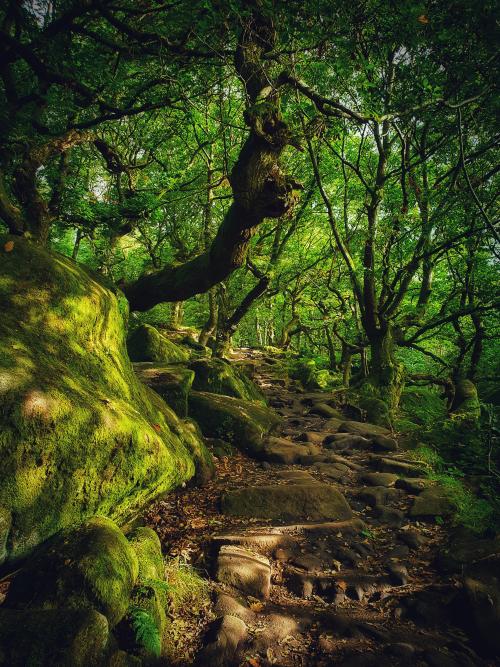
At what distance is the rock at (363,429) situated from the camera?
8.86m

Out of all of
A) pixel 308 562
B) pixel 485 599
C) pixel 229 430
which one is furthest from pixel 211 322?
pixel 485 599

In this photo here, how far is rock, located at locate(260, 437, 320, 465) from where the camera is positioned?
6879mm

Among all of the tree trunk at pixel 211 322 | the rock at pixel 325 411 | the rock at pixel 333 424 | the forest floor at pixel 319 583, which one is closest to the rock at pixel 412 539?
the forest floor at pixel 319 583

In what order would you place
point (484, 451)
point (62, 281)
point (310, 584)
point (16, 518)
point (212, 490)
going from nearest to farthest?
1. point (16, 518)
2. point (310, 584)
3. point (62, 281)
4. point (484, 451)
5. point (212, 490)

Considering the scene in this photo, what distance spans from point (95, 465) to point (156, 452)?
0.82m

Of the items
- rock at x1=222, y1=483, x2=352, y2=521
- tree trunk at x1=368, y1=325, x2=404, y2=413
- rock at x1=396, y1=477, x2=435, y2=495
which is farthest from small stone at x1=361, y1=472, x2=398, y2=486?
tree trunk at x1=368, y1=325, x2=404, y2=413

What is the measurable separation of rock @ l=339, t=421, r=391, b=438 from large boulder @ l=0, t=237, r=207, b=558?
529cm

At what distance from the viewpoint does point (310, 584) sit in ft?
11.7

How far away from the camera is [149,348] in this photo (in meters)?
10.5

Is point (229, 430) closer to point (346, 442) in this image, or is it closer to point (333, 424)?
point (346, 442)

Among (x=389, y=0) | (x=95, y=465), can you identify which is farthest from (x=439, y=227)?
(x=95, y=465)

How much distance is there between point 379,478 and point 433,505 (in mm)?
1143

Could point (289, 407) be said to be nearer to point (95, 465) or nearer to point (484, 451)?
point (484, 451)

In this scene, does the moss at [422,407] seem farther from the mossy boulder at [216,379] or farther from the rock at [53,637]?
the rock at [53,637]
